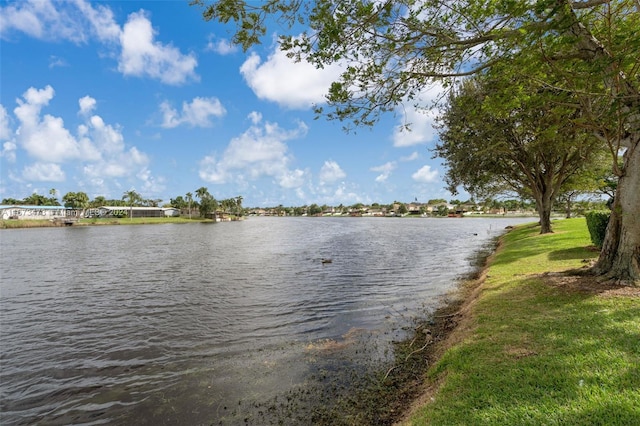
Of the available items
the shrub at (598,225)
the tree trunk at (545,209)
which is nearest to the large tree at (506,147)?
the tree trunk at (545,209)

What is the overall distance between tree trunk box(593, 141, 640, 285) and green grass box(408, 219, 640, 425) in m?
1.63

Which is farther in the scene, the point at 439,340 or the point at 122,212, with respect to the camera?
the point at 122,212

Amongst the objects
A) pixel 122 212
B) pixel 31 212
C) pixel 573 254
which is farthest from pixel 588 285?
pixel 122 212

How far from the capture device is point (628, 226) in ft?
28.2

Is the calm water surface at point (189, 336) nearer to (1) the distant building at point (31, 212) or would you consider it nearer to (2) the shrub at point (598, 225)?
(2) the shrub at point (598, 225)

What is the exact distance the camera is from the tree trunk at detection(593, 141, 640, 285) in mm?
A: 8375

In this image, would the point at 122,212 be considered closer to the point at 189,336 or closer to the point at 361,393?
the point at 189,336

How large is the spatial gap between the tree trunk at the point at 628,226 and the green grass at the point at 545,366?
1629 mm

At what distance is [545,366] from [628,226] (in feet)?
20.9

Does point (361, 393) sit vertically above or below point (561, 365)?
below

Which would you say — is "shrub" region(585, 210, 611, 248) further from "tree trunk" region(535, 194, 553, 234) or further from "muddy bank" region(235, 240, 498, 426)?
"tree trunk" region(535, 194, 553, 234)

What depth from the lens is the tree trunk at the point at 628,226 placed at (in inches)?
330

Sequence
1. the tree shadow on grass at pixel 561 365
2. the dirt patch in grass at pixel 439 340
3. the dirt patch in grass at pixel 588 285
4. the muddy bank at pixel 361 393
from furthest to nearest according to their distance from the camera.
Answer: the dirt patch in grass at pixel 588 285, the muddy bank at pixel 361 393, the dirt patch in grass at pixel 439 340, the tree shadow on grass at pixel 561 365

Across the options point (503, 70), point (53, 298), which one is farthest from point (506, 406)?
point (53, 298)
